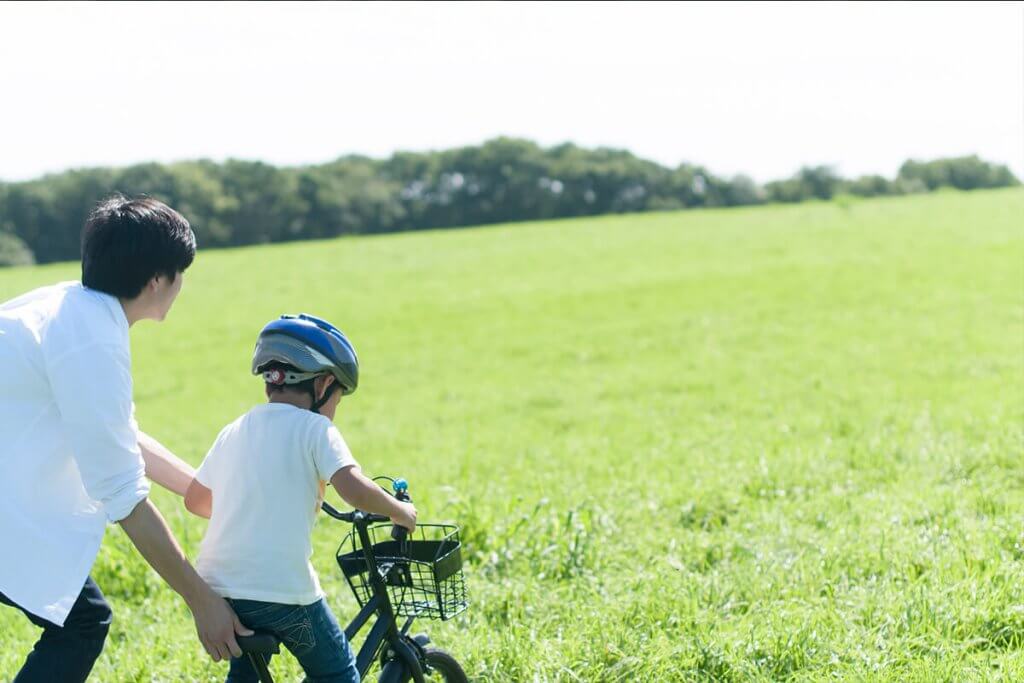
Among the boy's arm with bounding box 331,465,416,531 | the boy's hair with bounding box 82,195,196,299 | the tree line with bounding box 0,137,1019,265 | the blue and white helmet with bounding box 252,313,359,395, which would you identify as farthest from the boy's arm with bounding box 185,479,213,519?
the tree line with bounding box 0,137,1019,265

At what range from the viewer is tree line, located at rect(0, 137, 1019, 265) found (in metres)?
57.2

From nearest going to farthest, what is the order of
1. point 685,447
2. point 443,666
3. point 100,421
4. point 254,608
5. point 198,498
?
1. point 100,421
2. point 254,608
3. point 198,498
4. point 443,666
5. point 685,447

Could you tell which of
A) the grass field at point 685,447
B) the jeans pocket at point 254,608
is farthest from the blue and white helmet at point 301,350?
the grass field at point 685,447

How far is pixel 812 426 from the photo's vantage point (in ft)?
33.4

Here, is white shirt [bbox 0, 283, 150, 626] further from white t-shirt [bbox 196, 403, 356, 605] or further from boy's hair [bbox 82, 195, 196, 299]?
white t-shirt [bbox 196, 403, 356, 605]

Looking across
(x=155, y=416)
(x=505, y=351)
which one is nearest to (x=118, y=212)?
(x=155, y=416)

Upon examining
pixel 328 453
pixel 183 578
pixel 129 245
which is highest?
pixel 129 245

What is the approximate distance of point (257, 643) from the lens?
10.1 ft

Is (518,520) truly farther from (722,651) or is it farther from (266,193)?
(266,193)

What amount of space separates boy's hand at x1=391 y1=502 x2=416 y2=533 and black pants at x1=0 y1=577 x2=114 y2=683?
105cm

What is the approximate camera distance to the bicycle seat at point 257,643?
3.07 metres

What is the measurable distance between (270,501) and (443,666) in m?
1.27

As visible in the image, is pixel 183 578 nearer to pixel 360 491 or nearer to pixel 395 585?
pixel 360 491

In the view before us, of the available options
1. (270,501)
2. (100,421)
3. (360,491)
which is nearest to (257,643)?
(270,501)
